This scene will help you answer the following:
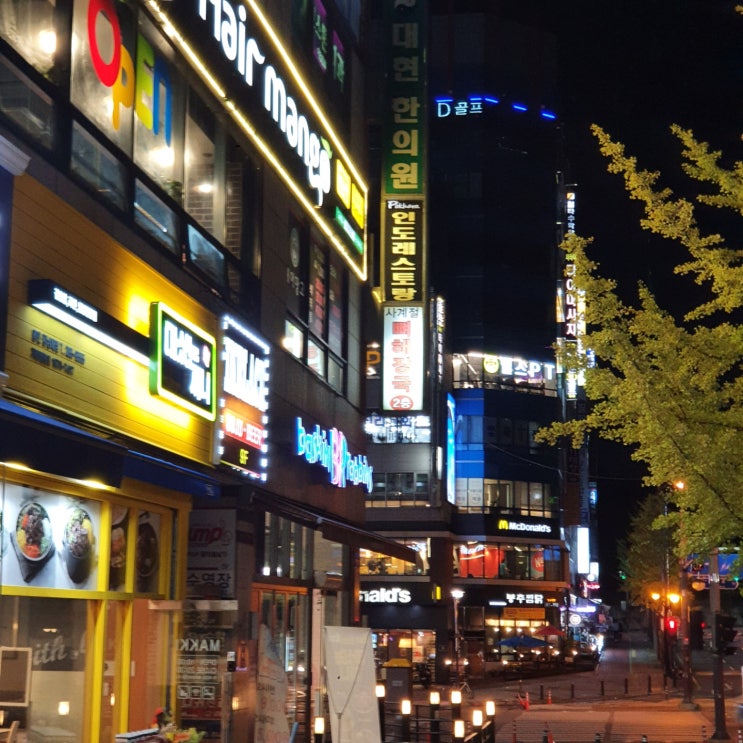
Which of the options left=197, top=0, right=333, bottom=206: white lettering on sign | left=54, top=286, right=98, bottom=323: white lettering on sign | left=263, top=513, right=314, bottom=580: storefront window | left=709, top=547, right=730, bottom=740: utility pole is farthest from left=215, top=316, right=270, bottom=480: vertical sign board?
left=709, top=547, right=730, bottom=740: utility pole

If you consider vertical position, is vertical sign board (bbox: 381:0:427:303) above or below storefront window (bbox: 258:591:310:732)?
above

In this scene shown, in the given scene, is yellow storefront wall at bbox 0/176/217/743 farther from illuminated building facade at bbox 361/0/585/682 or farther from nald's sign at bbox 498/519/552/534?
nald's sign at bbox 498/519/552/534

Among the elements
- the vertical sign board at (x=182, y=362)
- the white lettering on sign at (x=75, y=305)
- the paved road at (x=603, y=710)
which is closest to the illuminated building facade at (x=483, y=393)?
the paved road at (x=603, y=710)

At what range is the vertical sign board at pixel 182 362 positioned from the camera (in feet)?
50.7

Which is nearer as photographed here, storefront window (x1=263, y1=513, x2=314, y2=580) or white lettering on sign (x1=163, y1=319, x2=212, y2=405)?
white lettering on sign (x1=163, y1=319, x2=212, y2=405)

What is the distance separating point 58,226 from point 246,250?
778 centimetres

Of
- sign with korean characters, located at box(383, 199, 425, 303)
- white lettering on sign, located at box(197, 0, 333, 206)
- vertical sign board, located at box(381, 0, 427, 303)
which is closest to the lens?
white lettering on sign, located at box(197, 0, 333, 206)

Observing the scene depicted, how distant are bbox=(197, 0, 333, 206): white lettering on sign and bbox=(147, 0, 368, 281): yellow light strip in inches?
19.0

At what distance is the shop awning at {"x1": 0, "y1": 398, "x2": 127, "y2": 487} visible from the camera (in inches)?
394

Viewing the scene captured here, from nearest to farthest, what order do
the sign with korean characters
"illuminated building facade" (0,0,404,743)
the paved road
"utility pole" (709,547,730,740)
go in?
"illuminated building facade" (0,0,404,743), "utility pole" (709,547,730,740), the paved road, the sign with korean characters

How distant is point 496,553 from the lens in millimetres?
77438

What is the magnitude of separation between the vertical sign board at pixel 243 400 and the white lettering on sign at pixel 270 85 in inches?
166

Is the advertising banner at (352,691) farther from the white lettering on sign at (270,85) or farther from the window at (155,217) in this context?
the white lettering on sign at (270,85)

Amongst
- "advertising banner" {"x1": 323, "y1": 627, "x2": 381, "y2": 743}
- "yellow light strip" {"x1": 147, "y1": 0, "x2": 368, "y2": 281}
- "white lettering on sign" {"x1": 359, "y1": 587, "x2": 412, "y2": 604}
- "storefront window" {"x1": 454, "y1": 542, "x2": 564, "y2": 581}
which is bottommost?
"advertising banner" {"x1": 323, "y1": 627, "x2": 381, "y2": 743}
